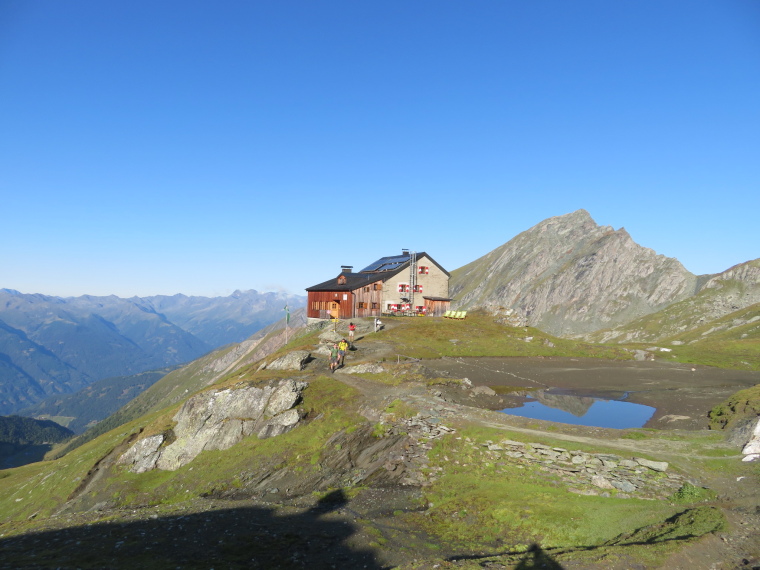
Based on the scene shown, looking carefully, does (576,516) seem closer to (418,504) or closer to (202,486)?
(418,504)

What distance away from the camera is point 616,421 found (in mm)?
34469

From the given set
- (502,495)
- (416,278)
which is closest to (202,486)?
(502,495)

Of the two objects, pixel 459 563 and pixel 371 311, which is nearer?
pixel 459 563

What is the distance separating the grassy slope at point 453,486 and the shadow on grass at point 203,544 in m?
3.18

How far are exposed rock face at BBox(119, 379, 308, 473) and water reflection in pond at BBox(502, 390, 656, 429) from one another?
65.8 ft

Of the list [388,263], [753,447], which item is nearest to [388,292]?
[388,263]

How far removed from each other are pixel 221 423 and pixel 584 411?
34124 mm

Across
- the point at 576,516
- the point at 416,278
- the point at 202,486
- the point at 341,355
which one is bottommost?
the point at 202,486

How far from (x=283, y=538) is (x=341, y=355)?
106 feet

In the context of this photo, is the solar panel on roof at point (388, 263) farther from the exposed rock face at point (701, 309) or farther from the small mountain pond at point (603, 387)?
the exposed rock face at point (701, 309)

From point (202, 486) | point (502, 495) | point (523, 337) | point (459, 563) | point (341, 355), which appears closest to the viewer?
point (459, 563)

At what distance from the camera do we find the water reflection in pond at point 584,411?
1342 inches

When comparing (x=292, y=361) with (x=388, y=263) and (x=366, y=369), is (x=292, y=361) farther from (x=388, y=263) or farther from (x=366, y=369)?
(x=388, y=263)

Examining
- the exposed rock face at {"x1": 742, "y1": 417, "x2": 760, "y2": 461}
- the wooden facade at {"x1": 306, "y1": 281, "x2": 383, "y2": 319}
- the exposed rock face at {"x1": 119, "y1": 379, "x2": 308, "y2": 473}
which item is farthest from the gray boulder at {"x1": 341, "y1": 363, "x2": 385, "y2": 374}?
the wooden facade at {"x1": 306, "y1": 281, "x2": 383, "y2": 319}
